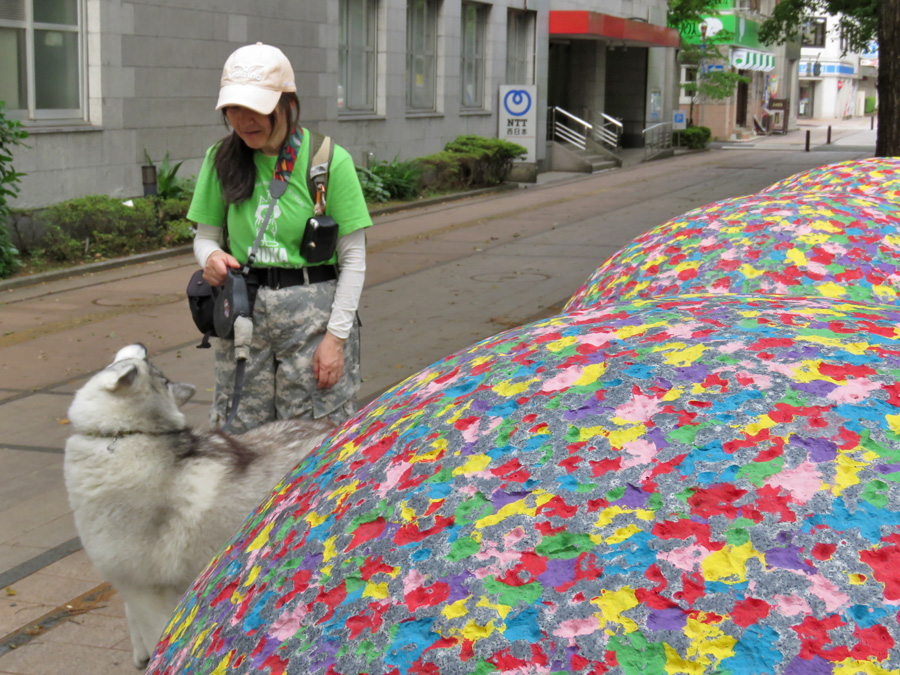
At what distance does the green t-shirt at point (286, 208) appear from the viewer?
3.94m

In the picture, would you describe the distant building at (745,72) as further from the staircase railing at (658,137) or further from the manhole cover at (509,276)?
the manhole cover at (509,276)

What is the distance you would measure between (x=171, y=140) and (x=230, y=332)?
14.0 meters

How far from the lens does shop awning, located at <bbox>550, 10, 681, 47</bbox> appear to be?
102 feet

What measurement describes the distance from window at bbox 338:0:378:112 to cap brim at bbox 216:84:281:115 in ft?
62.4

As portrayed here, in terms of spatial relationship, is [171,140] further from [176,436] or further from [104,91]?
[176,436]

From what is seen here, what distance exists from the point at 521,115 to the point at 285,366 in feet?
→ 80.1

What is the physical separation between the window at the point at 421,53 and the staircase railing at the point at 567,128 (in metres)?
8.46

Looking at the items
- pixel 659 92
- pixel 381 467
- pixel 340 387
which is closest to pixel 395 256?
pixel 340 387

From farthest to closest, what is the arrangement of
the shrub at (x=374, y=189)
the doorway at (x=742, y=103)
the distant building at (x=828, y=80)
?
the distant building at (x=828, y=80) < the doorway at (x=742, y=103) < the shrub at (x=374, y=189)

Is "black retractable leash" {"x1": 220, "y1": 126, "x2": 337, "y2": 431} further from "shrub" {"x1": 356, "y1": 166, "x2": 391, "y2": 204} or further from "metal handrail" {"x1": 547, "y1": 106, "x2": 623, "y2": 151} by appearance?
"metal handrail" {"x1": 547, "y1": 106, "x2": 623, "y2": 151}

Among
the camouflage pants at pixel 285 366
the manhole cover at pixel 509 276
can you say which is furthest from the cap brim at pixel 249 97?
the manhole cover at pixel 509 276

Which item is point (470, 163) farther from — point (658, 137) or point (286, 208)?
point (286, 208)

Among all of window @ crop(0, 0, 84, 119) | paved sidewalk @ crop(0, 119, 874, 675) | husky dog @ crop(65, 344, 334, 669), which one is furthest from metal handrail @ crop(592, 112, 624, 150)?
husky dog @ crop(65, 344, 334, 669)

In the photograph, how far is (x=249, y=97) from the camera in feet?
12.1
